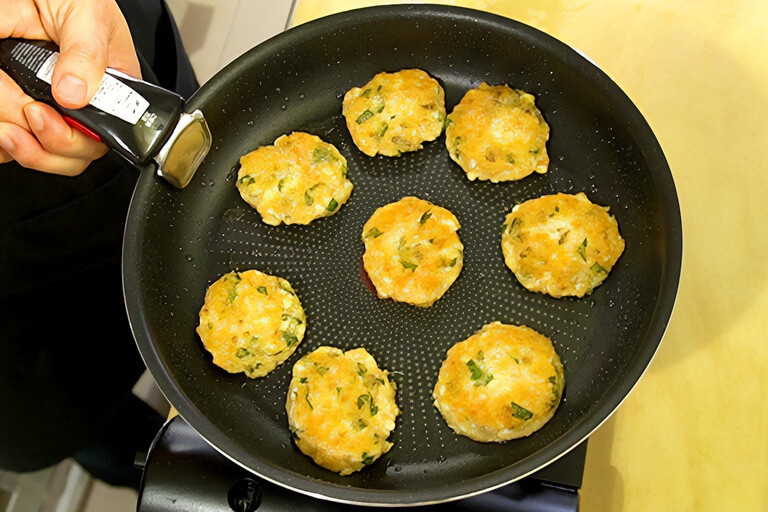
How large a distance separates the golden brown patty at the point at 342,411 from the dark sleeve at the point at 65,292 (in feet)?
2.33

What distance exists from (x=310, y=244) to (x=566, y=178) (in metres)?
0.59

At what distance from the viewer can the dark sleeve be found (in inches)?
54.7

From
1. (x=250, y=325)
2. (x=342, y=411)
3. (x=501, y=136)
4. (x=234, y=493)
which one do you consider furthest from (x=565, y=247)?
(x=234, y=493)

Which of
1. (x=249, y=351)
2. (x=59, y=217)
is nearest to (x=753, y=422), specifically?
(x=249, y=351)

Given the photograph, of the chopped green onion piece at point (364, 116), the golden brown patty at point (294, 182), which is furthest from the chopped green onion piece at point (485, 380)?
the chopped green onion piece at point (364, 116)

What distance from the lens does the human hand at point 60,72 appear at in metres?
1.02

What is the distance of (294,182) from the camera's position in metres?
1.32

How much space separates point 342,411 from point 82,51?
80cm

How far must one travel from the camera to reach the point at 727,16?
1468 millimetres

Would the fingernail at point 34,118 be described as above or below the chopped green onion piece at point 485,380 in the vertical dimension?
above

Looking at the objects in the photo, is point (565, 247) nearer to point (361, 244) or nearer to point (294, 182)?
point (361, 244)

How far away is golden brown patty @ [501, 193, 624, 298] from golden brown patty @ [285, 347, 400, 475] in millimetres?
379

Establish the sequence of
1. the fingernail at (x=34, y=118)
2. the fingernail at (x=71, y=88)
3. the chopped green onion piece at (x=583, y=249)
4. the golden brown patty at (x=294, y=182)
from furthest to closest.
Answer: the golden brown patty at (x=294, y=182), the chopped green onion piece at (x=583, y=249), the fingernail at (x=34, y=118), the fingernail at (x=71, y=88)

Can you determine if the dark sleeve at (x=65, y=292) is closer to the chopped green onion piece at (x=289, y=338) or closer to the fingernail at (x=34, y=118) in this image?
the fingernail at (x=34, y=118)
